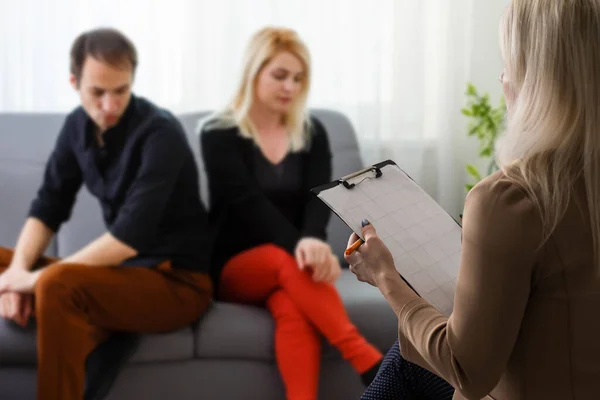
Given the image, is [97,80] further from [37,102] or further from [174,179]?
[37,102]

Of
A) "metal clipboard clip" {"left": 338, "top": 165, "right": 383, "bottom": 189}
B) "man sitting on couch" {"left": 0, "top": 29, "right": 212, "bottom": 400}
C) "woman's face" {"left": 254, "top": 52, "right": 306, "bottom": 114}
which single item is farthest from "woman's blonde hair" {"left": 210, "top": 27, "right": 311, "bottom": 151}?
"metal clipboard clip" {"left": 338, "top": 165, "right": 383, "bottom": 189}

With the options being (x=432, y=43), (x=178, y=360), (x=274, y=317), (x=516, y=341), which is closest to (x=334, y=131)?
(x=432, y=43)

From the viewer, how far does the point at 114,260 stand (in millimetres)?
2150

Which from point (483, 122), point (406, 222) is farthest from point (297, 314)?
point (483, 122)

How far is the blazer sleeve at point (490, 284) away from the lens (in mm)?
927

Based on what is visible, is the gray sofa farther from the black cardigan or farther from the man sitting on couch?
the black cardigan

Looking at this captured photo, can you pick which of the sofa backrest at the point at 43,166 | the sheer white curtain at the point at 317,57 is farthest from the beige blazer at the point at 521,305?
the sheer white curtain at the point at 317,57

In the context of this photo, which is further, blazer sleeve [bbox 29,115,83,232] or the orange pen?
blazer sleeve [bbox 29,115,83,232]

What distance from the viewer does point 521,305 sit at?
0.95 meters

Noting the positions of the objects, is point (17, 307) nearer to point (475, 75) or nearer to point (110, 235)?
point (110, 235)

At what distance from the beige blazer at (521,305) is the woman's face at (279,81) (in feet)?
4.99

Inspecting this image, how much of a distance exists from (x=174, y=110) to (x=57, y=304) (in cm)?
114

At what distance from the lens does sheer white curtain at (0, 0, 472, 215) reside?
2.91 metres

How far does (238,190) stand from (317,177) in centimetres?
25
